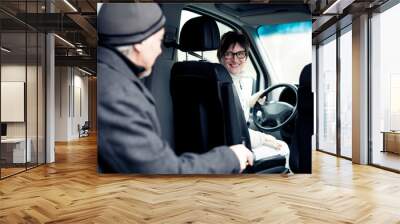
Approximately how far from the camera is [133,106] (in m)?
5.55

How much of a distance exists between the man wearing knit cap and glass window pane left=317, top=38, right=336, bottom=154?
4805 millimetres

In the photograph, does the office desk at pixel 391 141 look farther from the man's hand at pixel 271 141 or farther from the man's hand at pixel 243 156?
the man's hand at pixel 243 156

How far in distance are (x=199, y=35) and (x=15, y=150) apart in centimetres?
362

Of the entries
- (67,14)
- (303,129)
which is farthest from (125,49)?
(303,129)

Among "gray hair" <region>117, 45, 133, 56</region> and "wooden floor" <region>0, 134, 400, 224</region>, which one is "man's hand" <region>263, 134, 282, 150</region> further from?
"gray hair" <region>117, 45, 133, 56</region>

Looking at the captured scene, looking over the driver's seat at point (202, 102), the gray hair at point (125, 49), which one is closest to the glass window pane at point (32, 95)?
the gray hair at point (125, 49)

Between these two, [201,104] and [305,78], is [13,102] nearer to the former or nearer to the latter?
[201,104]

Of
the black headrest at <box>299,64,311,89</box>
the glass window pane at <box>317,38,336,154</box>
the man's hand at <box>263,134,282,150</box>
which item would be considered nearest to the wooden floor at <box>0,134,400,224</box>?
the man's hand at <box>263,134,282,150</box>

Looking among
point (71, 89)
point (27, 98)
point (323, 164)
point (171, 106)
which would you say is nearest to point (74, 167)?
point (27, 98)

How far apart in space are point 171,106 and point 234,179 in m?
1.46

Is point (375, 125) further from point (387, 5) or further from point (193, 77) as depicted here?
point (193, 77)

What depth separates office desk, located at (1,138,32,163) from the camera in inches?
243

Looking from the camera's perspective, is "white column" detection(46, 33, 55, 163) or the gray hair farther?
"white column" detection(46, 33, 55, 163)

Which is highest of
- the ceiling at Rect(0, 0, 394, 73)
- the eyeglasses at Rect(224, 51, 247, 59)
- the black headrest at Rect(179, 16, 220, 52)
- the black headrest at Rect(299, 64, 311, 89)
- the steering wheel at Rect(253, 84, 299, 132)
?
the ceiling at Rect(0, 0, 394, 73)
